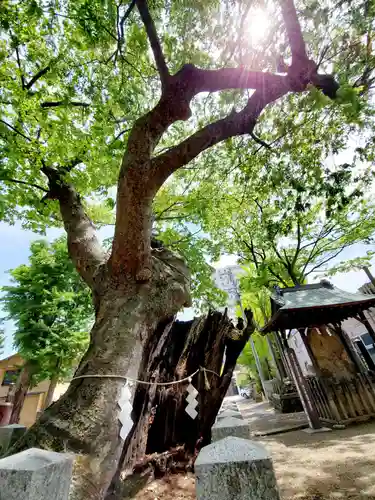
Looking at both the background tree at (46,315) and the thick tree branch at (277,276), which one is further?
the thick tree branch at (277,276)

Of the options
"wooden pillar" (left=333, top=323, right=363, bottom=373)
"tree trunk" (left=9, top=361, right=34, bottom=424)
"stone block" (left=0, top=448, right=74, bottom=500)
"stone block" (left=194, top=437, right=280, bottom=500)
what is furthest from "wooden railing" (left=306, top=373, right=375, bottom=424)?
"tree trunk" (left=9, top=361, right=34, bottom=424)

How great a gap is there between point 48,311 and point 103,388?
12.9 metres

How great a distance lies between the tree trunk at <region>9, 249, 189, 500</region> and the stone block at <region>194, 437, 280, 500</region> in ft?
4.83

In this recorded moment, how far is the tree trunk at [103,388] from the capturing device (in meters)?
2.19

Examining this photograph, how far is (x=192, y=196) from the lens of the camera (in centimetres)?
952

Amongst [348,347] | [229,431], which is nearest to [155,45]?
[229,431]

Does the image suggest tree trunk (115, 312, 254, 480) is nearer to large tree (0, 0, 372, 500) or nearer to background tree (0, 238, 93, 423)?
large tree (0, 0, 372, 500)

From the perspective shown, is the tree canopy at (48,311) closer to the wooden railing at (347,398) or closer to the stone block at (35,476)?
the wooden railing at (347,398)

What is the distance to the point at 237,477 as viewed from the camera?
4.01ft

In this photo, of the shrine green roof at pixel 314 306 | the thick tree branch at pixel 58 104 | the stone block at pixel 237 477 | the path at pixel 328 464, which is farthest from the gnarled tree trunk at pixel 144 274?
the shrine green roof at pixel 314 306

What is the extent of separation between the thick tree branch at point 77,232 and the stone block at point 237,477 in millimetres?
3103

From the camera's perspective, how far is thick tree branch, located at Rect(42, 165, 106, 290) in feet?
13.8

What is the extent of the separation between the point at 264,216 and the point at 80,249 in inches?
338

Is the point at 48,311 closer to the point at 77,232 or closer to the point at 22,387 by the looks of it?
the point at 22,387
